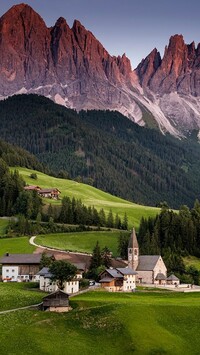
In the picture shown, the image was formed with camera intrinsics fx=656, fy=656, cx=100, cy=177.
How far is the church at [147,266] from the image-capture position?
150 metres

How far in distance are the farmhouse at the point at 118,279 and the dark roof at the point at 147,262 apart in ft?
37.0

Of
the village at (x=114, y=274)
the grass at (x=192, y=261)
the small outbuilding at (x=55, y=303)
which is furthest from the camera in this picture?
the grass at (x=192, y=261)

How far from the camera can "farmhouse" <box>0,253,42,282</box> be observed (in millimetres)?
151125

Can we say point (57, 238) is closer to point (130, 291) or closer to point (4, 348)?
point (130, 291)

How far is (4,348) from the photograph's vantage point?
283 ft

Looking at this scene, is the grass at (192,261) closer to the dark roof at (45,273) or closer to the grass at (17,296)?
the dark roof at (45,273)

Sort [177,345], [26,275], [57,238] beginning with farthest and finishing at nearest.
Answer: [57,238] → [26,275] → [177,345]

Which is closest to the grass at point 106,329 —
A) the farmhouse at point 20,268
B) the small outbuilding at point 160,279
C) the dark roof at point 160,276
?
the small outbuilding at point 160,279

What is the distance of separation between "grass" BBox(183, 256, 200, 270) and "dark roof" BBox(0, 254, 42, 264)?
3836cm

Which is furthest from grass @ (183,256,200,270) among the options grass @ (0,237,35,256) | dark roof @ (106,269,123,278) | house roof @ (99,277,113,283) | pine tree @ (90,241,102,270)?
grass @ (0,237,35,256)

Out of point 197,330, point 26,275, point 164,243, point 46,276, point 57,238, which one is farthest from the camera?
point 57,238

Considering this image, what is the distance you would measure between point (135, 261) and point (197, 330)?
5621cm

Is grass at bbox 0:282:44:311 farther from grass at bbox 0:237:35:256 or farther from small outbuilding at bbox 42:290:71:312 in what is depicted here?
grass at bbox 0:237:35:256

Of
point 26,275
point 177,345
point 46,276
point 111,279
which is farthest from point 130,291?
point 177,345
